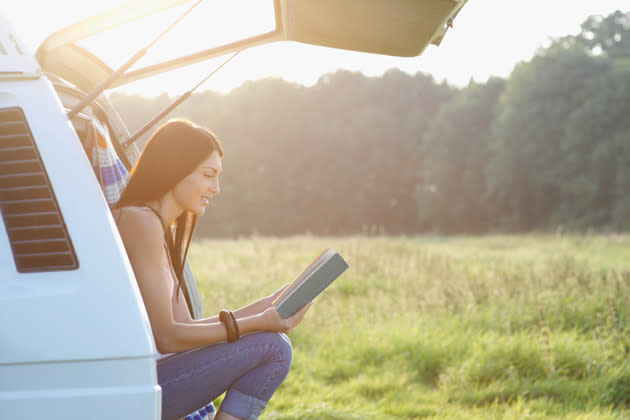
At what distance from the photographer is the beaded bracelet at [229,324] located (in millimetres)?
2676

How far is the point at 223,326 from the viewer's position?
2.67 meters

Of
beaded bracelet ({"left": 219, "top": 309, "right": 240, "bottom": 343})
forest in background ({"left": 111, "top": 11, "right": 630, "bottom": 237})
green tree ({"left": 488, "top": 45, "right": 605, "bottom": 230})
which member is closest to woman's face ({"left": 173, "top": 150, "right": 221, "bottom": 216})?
beaded bracelet ({"left": 219, "top": 309, "right": 240, "bottom": 343})

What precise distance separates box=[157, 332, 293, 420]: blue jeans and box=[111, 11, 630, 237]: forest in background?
34.8 m

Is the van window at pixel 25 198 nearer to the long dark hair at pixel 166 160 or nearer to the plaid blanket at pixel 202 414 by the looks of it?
the long dark hair at pixel 166 160

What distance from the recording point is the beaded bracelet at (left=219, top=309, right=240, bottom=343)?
268cm

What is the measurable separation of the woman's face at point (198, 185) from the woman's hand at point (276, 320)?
1.70 ft

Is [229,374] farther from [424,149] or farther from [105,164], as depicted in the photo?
[424,149]

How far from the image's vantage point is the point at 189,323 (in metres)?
2.78

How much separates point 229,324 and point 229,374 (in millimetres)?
222

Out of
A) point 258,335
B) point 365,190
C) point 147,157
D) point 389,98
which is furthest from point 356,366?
point 389,98

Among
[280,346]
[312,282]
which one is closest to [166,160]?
[312,282]

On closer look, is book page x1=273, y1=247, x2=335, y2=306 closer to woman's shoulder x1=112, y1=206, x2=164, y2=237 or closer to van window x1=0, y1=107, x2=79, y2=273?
woman's shoulder x1=112, y1=206, x2=164, y2=237

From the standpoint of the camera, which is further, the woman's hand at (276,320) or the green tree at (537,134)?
the green tree at (537,134)

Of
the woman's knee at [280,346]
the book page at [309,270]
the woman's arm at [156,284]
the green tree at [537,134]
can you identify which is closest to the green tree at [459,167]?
the green tree at [537,134]
